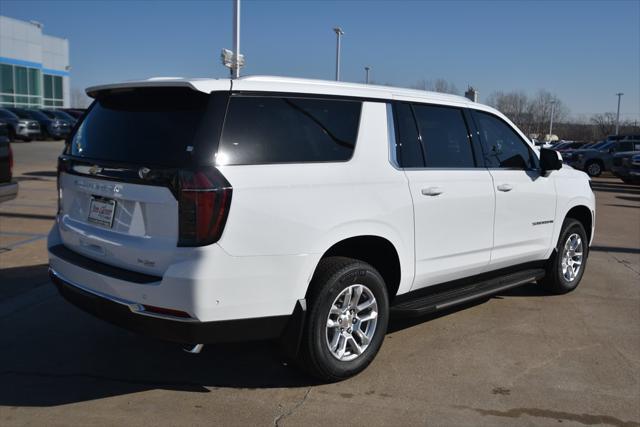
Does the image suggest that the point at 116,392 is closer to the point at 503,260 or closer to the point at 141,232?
the point at 141,232

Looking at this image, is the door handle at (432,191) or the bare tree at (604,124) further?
the bare tree at (604,124)

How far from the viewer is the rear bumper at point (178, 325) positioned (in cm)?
345

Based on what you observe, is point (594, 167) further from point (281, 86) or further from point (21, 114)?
point (21, 114)

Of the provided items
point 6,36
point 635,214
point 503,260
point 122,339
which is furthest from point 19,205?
point 6,36

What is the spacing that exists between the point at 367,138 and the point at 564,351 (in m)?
2.37

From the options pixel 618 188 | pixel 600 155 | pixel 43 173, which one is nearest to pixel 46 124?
pixel 43 173

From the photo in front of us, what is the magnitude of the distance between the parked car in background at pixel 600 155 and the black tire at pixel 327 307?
83.3ft

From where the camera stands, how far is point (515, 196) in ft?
17.9

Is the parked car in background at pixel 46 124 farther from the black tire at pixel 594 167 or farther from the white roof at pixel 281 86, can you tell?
the white roof at pixel 281 86

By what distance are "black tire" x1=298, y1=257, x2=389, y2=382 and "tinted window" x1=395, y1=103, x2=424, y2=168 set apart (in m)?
0.89

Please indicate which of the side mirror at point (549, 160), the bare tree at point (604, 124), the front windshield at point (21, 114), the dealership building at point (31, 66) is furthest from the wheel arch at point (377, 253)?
the bare tree at point (604, 124)

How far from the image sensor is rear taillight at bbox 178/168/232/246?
3379mm

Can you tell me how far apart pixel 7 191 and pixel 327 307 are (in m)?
5.40

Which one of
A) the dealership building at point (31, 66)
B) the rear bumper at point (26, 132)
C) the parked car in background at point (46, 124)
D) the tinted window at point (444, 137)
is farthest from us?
the dealership building at point (31, 66)
